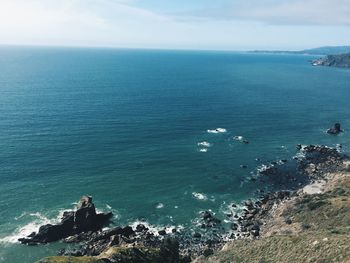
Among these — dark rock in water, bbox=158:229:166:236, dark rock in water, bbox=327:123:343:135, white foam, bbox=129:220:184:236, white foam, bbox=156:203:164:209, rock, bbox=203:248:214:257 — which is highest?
dark rock in water, bbox=327:123:343:135

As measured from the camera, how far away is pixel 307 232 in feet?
257

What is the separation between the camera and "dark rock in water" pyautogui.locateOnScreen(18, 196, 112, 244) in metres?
85.9

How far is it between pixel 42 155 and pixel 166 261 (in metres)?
70.5

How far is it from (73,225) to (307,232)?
51047mm

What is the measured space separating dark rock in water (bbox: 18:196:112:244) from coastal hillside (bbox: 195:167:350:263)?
1116 inches

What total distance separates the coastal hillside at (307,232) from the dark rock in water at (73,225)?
28.3m

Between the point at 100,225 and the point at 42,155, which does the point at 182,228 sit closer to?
the point at 100,225

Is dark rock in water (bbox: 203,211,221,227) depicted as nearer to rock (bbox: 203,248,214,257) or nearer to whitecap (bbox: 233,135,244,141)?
rock (bbox: 203,248,214,257)

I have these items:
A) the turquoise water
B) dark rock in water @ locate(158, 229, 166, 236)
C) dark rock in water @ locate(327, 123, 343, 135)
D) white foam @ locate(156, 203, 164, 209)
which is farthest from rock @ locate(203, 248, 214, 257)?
dark rock in water @ locate(327, 123, 343, 135)

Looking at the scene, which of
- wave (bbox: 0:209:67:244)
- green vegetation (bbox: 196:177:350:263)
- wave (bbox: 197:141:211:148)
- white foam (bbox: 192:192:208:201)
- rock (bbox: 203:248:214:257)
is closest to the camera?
green vegetation (bbox: 196:177:350:263)

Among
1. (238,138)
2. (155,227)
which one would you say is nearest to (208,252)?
(155,227)

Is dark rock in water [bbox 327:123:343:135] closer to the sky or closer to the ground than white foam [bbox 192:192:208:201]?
closer to the sky

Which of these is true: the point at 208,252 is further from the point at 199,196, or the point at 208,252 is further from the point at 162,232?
the point at 199,196

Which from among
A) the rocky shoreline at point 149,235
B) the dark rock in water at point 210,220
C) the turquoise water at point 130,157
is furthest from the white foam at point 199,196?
the dark rock in water at point 210,220
